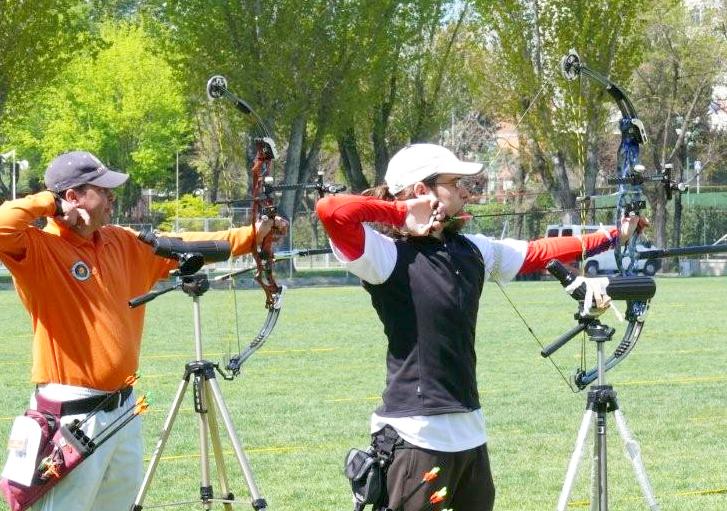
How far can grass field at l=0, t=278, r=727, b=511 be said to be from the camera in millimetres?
8305

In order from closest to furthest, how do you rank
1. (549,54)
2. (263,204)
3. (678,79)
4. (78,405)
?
(78,405) → (263,204) → (549,54) → (678,79)

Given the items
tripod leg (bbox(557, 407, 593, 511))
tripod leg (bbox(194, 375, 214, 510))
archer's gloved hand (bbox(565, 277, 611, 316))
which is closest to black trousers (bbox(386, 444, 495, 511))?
tripod leg (bbox(557, 407, 593, 511))

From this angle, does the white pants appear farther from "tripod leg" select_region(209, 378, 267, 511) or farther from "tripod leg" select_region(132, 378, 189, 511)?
"tripod leg" select_region(209, 378, 267, 511)

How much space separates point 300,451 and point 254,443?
1.63ft

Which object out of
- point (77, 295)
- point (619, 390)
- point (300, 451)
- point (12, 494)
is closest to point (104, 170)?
point (77, 295)

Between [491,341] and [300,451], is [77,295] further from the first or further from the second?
[491,341]

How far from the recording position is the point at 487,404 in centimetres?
1173

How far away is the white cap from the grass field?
3.12m

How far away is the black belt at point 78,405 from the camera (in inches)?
214

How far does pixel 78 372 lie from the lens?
17.9 feet

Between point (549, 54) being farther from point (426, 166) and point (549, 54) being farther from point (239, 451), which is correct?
point (426, 166)

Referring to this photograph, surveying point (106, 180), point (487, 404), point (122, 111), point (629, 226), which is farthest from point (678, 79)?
point (106, 180)

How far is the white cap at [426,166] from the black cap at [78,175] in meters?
1.25

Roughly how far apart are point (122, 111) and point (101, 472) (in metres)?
55.8
